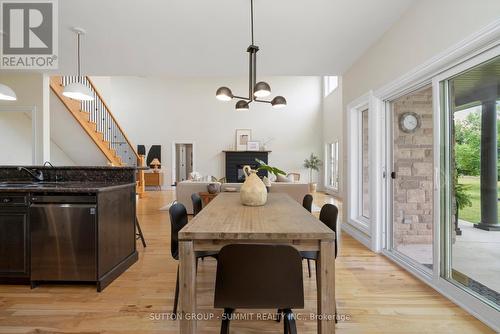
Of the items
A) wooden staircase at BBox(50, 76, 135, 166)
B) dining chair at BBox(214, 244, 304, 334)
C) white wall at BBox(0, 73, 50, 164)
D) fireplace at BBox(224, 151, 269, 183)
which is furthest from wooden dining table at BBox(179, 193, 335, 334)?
fireplace at BBox(224, 151, 269, 183)

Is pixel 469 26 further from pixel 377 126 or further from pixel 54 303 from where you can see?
pixel 54 303

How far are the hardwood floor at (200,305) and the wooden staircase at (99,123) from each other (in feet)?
11.3

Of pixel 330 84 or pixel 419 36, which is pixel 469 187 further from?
pixel 330 84

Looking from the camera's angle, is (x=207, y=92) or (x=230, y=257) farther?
(x=207, y=92)

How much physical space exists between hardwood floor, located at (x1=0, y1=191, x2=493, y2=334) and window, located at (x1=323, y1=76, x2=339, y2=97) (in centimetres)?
739

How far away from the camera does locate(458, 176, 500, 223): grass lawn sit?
214cm

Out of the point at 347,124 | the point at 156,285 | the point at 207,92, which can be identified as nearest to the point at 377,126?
the point at 347,124

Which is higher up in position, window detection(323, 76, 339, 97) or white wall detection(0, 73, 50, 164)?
window detection(323, 76, 339, 97)

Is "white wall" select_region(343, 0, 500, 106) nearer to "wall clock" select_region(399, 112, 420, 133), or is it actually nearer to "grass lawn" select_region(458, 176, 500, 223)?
"wall clock" select_region(399, 112, 420, 133)

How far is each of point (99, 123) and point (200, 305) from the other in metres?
5.81

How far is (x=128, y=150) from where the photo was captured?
25.9 ft

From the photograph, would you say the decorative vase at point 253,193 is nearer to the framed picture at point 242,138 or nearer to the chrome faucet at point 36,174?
the chrome faucet at point 36,174

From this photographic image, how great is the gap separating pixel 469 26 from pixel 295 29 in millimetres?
1576

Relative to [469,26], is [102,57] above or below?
above
